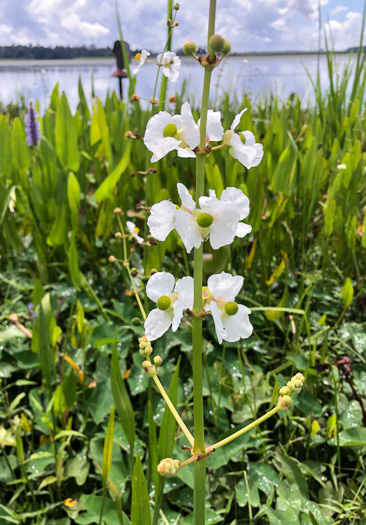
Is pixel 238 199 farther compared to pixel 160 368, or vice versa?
pixel 160 368

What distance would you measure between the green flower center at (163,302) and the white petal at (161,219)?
0.24 feet

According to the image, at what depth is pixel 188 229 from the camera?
44 cm

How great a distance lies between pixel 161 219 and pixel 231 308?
0.12m

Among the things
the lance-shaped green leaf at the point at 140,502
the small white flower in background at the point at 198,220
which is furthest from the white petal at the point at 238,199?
the lance-shaped green leaf at the point at 140,502

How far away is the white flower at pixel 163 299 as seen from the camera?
Answer: 0.50 meters

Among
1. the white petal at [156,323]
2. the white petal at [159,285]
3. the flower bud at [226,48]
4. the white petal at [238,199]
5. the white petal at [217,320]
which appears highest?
the flower bud at [226,48]

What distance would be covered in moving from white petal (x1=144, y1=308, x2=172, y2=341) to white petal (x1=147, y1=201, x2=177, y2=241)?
0.30ft

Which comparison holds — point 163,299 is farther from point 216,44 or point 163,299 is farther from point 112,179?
point 112,179

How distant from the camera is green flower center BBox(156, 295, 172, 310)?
499mm

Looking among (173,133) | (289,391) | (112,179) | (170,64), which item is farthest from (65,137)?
(289,391)

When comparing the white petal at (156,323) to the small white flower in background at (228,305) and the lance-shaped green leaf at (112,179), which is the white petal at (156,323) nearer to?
the small white flower in background at (228,305)

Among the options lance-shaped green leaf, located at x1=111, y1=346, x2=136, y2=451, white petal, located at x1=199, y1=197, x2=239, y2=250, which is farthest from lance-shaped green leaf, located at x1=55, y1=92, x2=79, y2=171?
white petal, located at x1=199, y1=197, x2=239, y2=250

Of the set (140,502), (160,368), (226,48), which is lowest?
(160,368)

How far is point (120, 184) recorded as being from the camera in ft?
5.47
